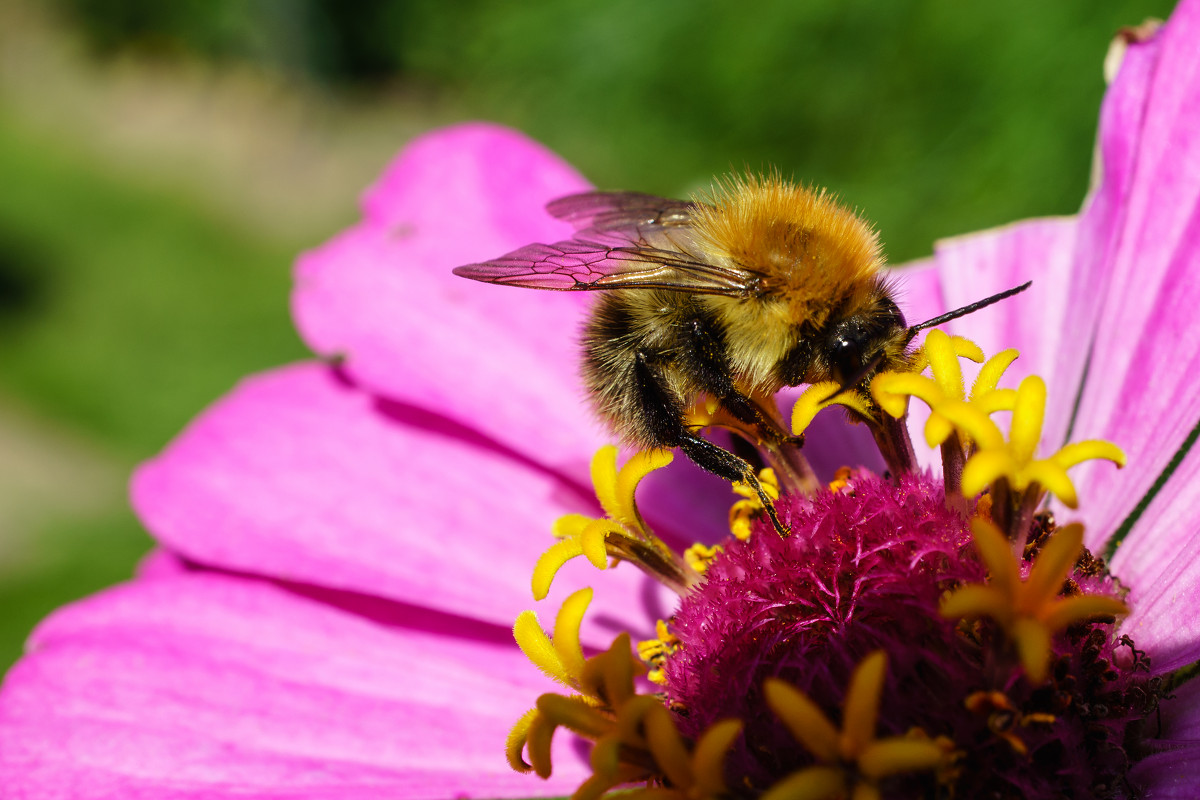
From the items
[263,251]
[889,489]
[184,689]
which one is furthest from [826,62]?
[263,251]

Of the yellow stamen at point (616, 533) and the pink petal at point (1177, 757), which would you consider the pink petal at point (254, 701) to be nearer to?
the yellow stamen at point (616, 533)

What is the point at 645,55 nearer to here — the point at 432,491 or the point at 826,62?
the point at 826,62

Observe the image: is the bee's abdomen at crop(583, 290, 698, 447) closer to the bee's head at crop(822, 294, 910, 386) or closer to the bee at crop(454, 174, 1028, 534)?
the bee at crop(454, 174, 1028, 534)

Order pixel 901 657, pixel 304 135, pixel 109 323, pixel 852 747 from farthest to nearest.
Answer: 1. pixel 304 135
2. pixel 109 323
3. pixel 901 657
4. pixel 852 747

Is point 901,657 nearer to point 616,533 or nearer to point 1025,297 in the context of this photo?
point 616,533

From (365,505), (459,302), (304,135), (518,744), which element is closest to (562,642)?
(518,744)

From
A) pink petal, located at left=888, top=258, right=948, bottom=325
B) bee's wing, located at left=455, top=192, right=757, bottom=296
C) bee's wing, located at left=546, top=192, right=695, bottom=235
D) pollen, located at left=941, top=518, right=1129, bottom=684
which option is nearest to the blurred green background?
pink petal, located at left=888, top=258, right=948, bottom=325
